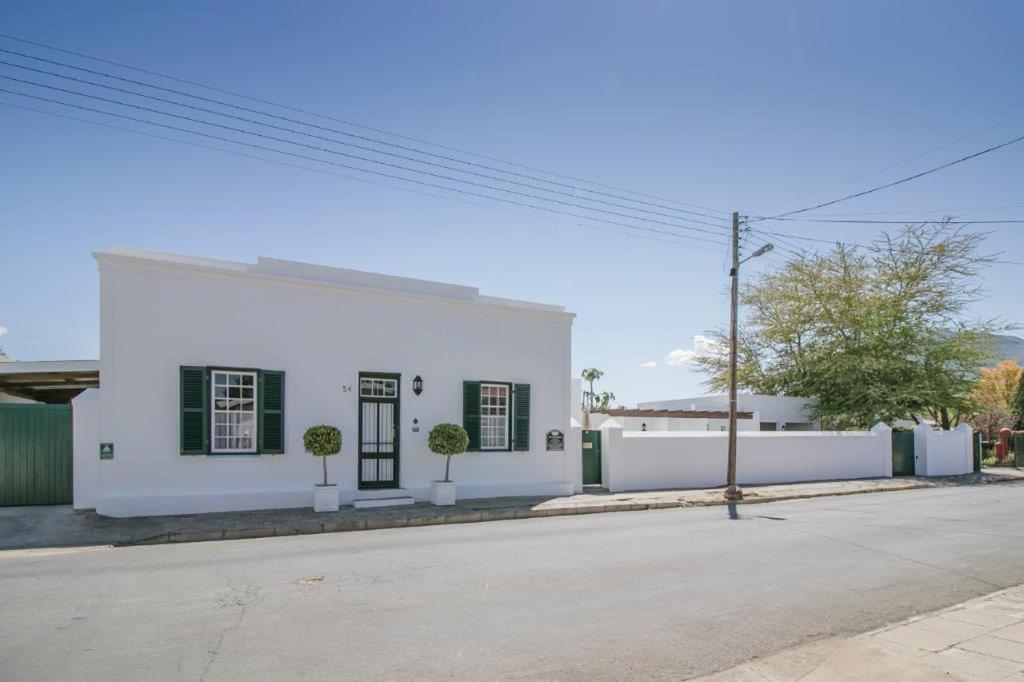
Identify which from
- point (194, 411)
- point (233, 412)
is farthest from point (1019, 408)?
point (194, 411)

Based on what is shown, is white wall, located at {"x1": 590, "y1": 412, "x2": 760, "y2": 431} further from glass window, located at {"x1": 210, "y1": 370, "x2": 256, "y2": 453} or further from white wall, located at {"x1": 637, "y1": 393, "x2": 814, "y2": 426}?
glass window, located at {"x1": 210, "y1": 370, "x2": 256, "y2": 453}

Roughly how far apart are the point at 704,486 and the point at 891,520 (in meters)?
5.93

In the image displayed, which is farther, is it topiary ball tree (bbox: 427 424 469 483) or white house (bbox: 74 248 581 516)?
topiary ball tree (bbox: 427 424 469 483)

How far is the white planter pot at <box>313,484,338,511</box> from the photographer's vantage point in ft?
42.6

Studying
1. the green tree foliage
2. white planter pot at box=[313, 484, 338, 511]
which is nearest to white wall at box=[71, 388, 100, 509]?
white planter pot at box=[313, 484, 338, 511]

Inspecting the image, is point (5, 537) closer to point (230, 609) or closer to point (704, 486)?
point (230, 609)

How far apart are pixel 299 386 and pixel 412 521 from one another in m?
3.66

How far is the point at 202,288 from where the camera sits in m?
12.9

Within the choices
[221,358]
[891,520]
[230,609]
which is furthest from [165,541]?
[891,520]

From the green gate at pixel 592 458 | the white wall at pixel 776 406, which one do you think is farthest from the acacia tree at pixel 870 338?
the green gate at pixel 592 458

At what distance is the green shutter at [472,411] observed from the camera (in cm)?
1553

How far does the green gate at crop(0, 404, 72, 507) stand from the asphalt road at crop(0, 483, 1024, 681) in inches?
163

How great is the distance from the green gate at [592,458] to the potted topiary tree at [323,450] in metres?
6.99

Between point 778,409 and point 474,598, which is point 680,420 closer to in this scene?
point 778,409
